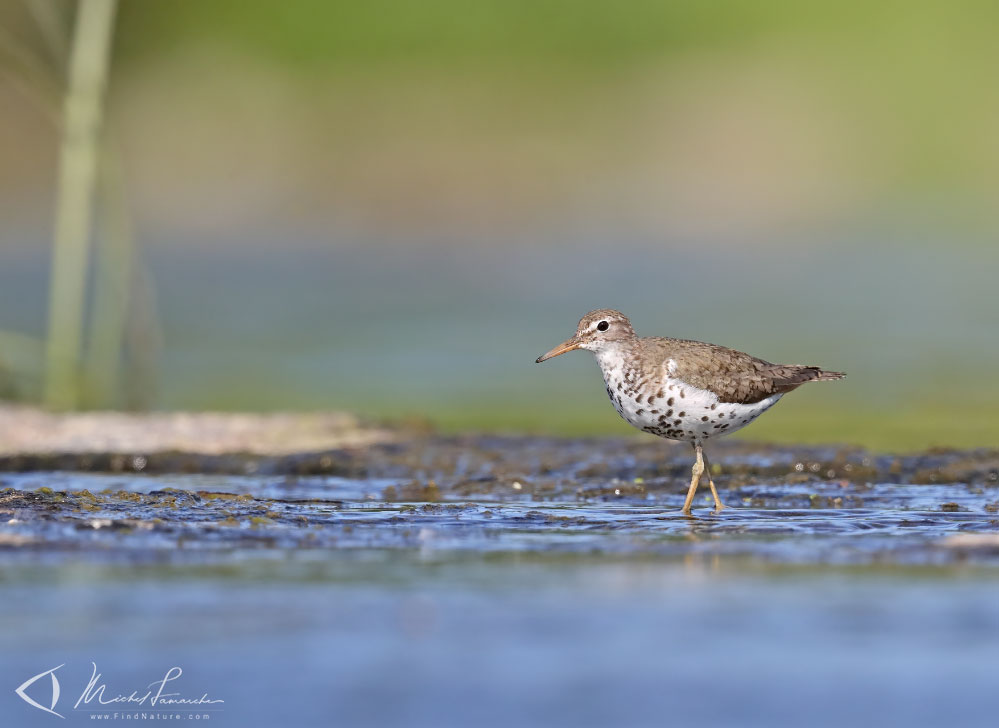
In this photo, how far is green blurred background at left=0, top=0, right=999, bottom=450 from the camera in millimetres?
19797

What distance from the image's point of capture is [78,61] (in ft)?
49.7

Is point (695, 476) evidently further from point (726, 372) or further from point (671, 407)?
point (726, 372)

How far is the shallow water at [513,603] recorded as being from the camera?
5.32m

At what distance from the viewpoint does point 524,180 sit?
24.0 metres

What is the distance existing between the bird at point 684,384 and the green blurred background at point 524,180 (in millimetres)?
7033

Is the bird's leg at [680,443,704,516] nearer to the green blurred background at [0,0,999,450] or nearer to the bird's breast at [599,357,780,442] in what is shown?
the bird's breast at [599,357,780,442]

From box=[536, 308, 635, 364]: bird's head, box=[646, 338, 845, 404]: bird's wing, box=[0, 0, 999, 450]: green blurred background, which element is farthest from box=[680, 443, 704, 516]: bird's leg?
box=[0, 0, 999, 450]: green blurred background

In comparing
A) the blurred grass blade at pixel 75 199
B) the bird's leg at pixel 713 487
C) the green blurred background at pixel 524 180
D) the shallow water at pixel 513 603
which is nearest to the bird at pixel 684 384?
A: the bird's leg at pixel 713 487

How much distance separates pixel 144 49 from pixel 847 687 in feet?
71.6

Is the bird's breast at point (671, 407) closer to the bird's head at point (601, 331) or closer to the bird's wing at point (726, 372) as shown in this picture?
the bird's wing at point (726, 372)

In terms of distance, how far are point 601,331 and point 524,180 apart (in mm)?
13189

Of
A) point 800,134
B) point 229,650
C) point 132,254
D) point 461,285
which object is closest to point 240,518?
point 229,650

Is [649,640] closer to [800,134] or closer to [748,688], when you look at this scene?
[748,688]

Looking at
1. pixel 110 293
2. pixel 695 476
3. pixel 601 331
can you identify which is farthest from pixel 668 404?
pixel 110 293
